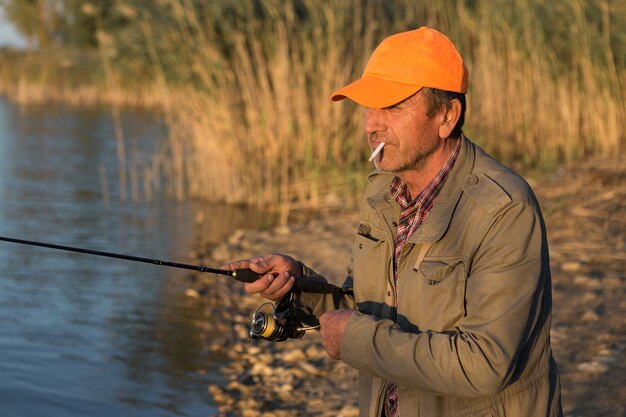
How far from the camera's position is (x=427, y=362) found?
2279 millimetres

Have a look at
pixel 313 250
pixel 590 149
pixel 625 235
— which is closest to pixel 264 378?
pixel 313 250

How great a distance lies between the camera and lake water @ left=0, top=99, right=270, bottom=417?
16.8ft

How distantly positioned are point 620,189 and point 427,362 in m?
6.97

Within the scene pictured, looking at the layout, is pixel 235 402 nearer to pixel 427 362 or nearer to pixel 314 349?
pixel 314 349

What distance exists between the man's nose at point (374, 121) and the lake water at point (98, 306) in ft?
8.81

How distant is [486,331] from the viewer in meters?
2.25

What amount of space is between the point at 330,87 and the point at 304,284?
24.4 feet

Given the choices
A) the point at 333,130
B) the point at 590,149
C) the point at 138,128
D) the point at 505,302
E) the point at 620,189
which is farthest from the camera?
the point at 138,128

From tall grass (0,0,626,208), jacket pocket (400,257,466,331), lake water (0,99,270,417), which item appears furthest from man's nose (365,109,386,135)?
tall grass (0,0,626,208)

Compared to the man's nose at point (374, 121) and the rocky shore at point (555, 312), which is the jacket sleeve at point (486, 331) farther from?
the rocky shore at point (555, 312)

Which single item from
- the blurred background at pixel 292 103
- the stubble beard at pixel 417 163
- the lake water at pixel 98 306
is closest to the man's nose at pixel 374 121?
the stubble beard at pixel 417 163

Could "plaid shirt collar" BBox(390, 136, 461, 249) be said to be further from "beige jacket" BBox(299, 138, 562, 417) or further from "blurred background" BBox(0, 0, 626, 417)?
"blurred background" BBox(0, 0, 626, 417)

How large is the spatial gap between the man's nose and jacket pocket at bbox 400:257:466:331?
365 millimetres

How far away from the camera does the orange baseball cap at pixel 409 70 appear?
95.3 inches
